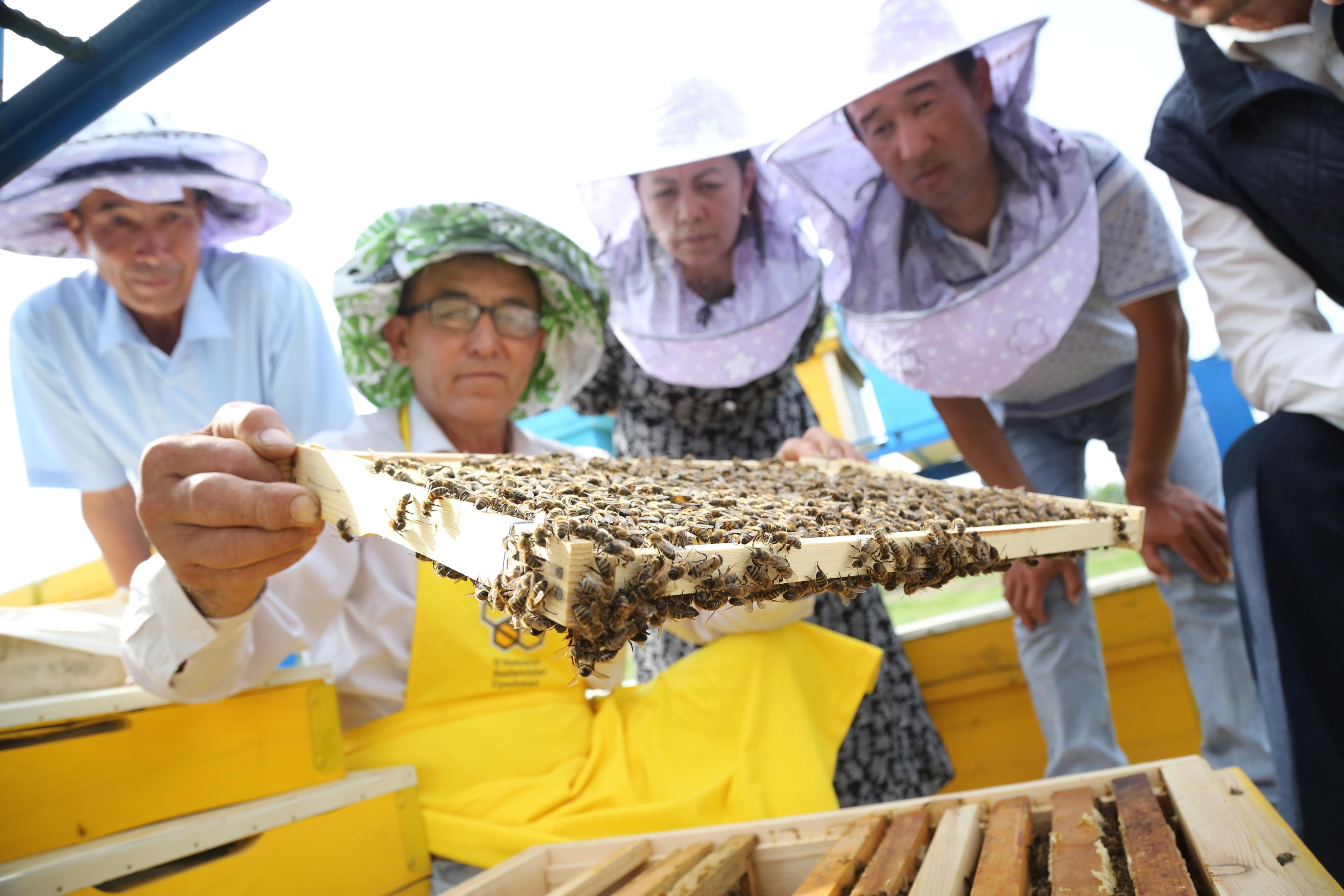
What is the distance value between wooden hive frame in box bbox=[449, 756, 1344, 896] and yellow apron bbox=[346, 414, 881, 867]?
291 mm

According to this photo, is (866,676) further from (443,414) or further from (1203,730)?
(443,414)

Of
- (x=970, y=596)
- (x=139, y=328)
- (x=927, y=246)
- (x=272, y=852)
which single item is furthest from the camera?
(x=970, y=596)

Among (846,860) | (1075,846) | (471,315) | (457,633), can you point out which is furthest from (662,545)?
(471,315)

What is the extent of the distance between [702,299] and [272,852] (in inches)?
86.6

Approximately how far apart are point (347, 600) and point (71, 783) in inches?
32.3

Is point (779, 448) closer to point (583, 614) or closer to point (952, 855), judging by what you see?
point (952, 855)

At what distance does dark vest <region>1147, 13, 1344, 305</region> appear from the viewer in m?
1.99

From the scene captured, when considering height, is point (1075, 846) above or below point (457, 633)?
below

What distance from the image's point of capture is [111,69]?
43.6 inches

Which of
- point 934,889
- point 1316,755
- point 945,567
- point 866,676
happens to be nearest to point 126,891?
point 934,889

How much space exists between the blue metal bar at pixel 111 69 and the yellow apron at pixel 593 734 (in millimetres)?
1320

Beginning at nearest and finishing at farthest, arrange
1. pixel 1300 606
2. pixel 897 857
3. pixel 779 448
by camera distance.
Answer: pixel 897 857, pixel 1300 606, pixel 779 448

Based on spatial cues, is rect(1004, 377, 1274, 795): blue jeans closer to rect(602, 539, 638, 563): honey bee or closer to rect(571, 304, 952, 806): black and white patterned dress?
rect(571, 304, 952, 806): black and white patterned dress

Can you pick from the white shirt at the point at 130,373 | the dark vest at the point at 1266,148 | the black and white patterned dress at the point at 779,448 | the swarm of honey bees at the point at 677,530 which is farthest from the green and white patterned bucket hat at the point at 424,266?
the dark vest at the point at 1266,148
